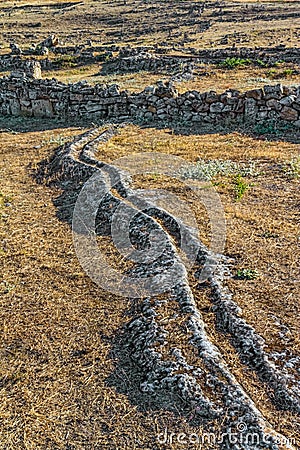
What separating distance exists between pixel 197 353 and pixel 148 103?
40.3ft

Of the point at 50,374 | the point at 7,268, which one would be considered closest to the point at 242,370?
the point at 50,374

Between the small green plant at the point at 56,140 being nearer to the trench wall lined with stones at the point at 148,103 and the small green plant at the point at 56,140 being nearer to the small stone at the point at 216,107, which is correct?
the trench wall lined with stones at the point at 148,103

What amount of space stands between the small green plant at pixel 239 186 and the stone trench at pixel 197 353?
6.18 ft

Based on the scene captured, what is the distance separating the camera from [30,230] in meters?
9.05

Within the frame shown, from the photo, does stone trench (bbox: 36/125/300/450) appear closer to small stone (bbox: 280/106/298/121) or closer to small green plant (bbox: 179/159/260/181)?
small green plant (bbox: 179/159/260/181)

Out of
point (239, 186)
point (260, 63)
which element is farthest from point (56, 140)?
point (260, 63)

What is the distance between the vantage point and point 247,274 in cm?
695

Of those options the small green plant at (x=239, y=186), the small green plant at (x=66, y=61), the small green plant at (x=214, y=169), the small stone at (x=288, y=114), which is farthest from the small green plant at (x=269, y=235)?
the small green plant at (x=66, y=61)

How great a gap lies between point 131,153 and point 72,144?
1746 millimetres

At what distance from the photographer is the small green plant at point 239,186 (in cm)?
986

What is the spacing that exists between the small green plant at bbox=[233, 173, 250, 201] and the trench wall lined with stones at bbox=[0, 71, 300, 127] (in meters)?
4.65

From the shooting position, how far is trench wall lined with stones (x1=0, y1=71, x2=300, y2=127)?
48.9 feet

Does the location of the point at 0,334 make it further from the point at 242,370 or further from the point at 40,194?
the point at 40,194

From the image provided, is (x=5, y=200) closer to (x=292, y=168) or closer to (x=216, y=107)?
(x=292, y=168)
